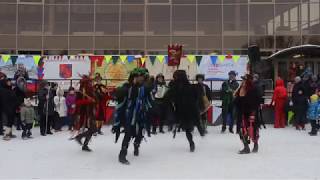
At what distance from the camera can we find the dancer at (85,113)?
385 inches

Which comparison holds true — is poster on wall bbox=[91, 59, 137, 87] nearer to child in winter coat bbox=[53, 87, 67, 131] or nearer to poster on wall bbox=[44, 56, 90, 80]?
poster on wall bbox=[44, 56, 90, 80]

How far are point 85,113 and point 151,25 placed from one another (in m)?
19.3

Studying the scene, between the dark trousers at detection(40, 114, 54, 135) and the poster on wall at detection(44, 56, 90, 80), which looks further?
the poster on wall at detection(44, 56, 90, 80)

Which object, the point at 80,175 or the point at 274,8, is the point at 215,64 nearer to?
the point at 274,8

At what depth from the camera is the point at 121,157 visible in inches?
345

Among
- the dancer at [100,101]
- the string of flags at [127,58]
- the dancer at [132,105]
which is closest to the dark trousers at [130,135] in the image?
the dancer at [132,105]

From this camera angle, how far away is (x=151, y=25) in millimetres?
28750

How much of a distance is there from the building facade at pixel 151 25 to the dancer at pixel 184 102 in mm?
18244

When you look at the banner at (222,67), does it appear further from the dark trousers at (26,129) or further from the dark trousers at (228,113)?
the dark trousers at (26,129)

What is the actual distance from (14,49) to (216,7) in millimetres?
11610

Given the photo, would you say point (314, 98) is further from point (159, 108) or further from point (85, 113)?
point (85, 113)

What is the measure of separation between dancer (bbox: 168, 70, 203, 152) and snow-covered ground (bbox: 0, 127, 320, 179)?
569mm

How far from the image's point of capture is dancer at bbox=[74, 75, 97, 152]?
979cm

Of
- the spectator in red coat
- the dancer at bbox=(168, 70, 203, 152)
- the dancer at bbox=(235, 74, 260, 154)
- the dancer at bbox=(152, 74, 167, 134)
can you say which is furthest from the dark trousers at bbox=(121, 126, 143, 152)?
the spectator in red coat
